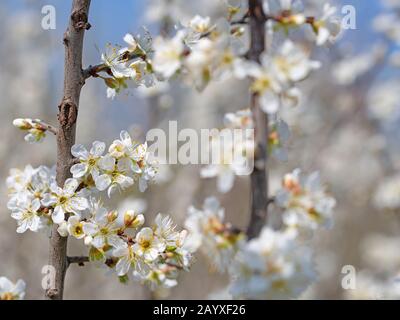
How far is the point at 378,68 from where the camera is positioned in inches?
199

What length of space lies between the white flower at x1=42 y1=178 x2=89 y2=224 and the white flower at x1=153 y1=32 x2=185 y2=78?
1.74 ft

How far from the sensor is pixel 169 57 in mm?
1208

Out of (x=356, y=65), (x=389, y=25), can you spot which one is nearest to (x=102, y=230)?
(x=389, y=25)

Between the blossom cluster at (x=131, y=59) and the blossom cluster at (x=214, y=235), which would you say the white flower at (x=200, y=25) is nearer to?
the blossom cluster at (x=131, y=59)

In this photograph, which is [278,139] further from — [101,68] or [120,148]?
[101,68]

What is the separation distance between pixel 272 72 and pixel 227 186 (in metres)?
0.24

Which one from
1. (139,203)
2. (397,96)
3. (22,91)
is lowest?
(139,203)

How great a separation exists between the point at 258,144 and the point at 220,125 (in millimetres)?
4973

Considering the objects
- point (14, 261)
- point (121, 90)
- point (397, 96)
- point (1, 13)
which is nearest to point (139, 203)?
point (14, 261)

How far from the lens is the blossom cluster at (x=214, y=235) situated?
1.07m

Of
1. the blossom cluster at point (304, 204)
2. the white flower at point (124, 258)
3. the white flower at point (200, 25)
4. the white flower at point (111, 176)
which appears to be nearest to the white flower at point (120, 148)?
the white flower at point (111, 176)

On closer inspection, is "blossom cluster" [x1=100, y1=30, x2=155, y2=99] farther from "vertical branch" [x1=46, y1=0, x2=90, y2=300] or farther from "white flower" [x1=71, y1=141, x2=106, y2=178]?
"white flower" [x1=71, y1=141, x2=106, y2=178]

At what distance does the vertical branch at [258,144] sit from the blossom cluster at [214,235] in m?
0.04
